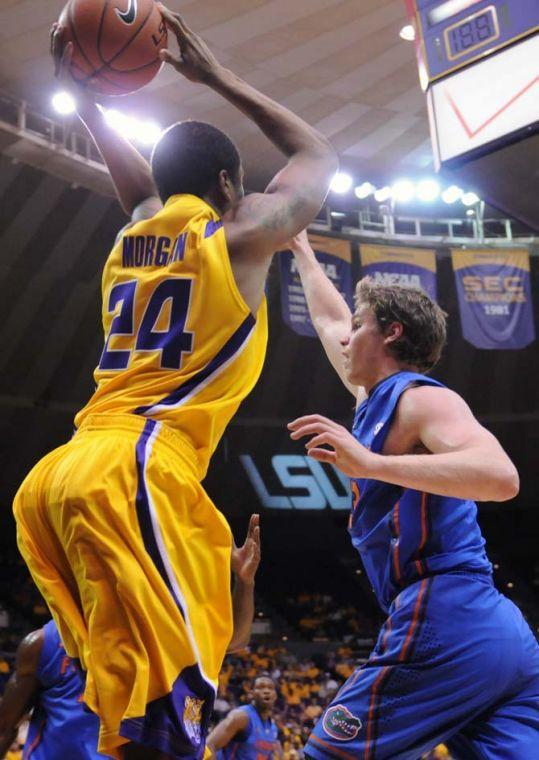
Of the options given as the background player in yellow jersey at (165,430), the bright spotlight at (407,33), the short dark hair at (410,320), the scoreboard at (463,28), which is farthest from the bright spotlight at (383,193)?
the background player in yellow jersey at (165,430)

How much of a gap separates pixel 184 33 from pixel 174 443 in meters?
1.23

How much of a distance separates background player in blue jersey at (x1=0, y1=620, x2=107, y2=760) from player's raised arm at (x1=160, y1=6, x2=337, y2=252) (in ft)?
6.43

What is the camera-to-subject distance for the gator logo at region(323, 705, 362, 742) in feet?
7.37

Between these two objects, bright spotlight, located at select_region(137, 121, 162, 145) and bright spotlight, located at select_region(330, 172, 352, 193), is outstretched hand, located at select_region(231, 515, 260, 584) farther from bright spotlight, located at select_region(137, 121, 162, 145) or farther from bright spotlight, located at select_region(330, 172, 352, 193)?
bright spotlight, located at select_region(330, 172, 352, 193)

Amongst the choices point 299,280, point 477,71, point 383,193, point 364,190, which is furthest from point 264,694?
point 383,193

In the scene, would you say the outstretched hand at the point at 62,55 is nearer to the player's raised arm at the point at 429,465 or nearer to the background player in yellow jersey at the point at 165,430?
the background player in yellow jersey at the point at 165,430

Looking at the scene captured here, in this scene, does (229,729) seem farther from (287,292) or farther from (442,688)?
(287,292)

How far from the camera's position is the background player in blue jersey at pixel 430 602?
6.68ft

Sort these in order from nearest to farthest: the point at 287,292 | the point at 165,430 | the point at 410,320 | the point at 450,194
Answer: the point at 165,430
the point at 410,320
the point at 287,292
the point at 450,194

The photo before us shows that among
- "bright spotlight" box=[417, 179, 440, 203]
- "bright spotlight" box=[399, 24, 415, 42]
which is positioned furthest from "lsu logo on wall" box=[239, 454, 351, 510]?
"bright spotlight" box=[399, 24, 415, 42]

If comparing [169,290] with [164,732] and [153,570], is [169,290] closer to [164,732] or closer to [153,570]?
[153,570]

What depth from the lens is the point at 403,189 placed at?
1514cm

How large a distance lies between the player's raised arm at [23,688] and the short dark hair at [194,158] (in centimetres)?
204

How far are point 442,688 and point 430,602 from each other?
8.7 inches
